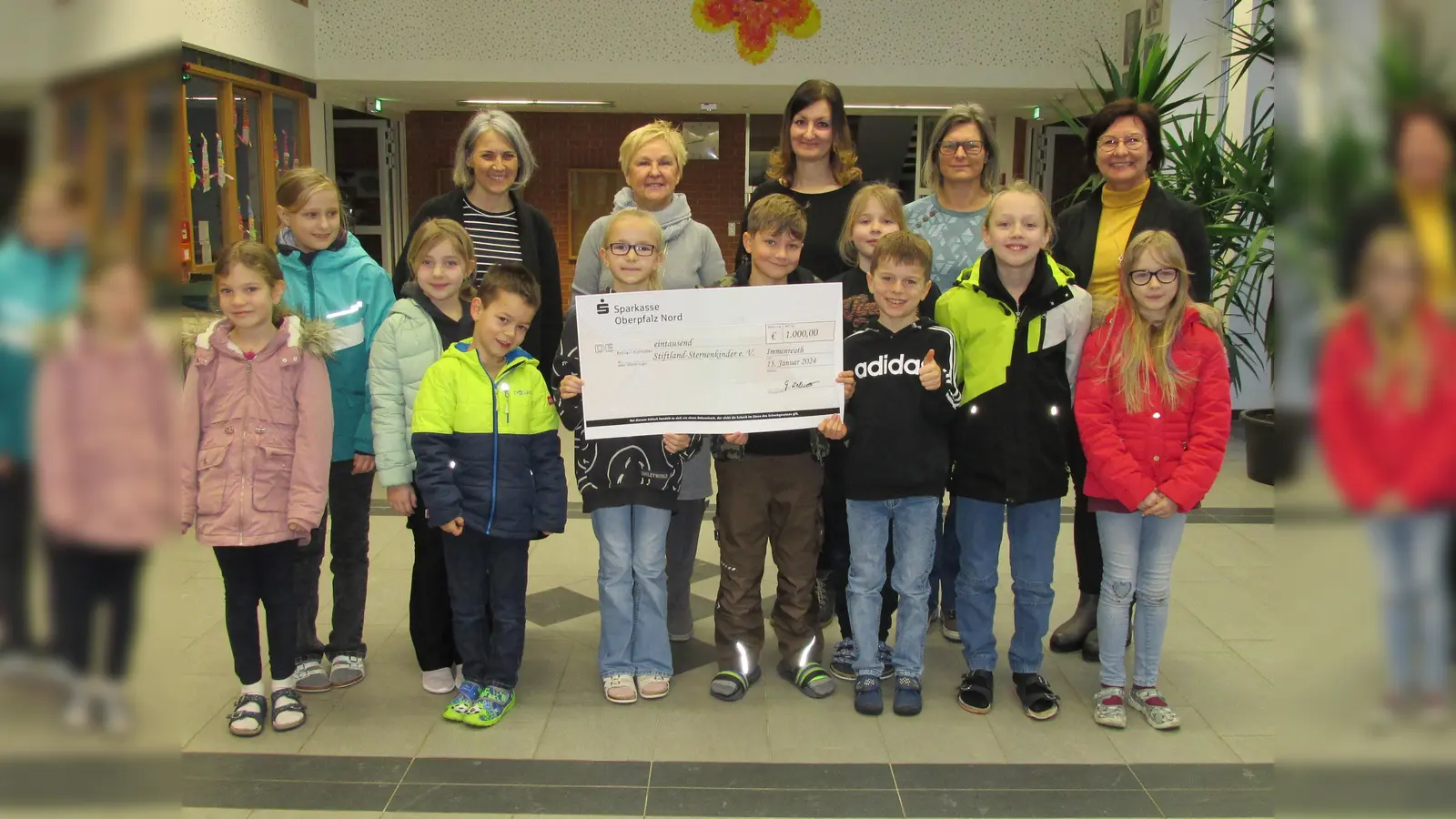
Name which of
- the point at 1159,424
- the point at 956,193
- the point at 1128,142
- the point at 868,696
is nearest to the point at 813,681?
the point at 868,696

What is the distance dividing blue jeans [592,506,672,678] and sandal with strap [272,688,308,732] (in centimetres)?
81

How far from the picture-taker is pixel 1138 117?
9.87 ft

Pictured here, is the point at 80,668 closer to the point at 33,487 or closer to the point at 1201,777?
the point at 33,487

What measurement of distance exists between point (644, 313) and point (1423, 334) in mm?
2466

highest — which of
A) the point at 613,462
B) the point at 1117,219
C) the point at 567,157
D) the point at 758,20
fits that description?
the point at 758,20

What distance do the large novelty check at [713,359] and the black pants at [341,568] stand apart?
750mm

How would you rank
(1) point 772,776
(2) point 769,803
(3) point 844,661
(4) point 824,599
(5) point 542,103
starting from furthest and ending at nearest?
(5) point 542,103
(4) point 824,599
(3) point 844,661
(1) point 772,776
(2) point 769,803

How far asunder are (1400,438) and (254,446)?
2562mm

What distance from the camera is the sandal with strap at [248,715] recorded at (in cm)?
262

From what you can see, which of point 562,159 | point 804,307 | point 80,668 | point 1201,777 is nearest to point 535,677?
point 804,307

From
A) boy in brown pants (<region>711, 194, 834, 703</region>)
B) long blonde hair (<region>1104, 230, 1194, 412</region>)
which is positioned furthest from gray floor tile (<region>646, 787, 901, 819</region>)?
long blonde hair (<region>1104, 230, 1194, 412</region>)

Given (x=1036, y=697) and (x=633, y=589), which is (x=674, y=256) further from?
(x=1036, y=697)

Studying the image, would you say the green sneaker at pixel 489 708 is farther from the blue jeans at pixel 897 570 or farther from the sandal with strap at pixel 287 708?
the blue jeans at pixel 897 570

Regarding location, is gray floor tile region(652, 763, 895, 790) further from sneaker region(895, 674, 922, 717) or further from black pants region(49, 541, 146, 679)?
black pants region(49, 541, 146, 679)
